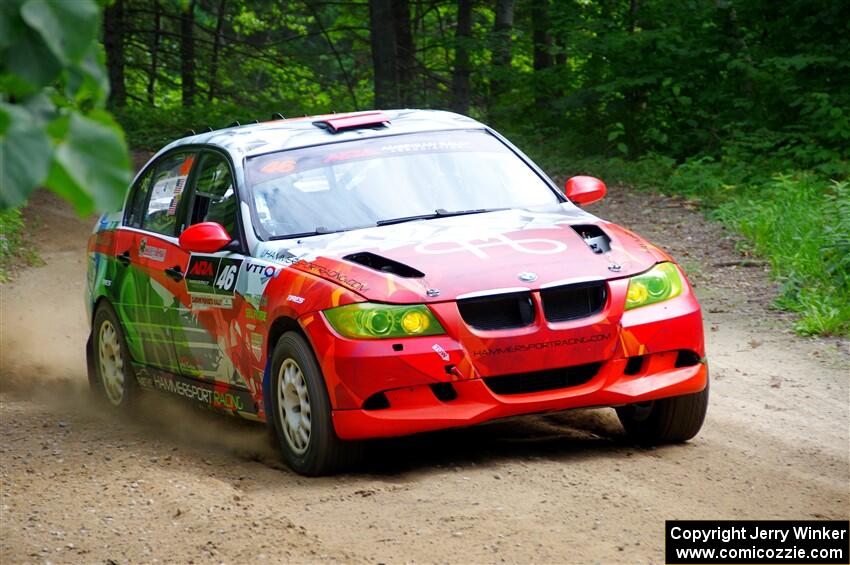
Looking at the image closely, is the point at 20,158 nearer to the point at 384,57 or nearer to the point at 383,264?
the point at 383,264

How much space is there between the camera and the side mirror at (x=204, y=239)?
22.2ft

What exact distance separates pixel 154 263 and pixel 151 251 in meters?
0.14

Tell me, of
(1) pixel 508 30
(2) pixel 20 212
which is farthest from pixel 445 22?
(2) pixel 20 212

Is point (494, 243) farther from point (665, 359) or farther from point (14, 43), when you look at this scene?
point (14, 43)

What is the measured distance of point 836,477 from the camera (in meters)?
6.07

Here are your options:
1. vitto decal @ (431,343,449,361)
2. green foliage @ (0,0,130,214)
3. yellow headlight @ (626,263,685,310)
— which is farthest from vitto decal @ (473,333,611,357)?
green foliage @ (0,0,130,214)

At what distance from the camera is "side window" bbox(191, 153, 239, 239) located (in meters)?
7.15

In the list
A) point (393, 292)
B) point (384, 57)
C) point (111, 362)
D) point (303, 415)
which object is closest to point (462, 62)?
point (384, 57)

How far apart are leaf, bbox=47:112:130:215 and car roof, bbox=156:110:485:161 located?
497 centimetres

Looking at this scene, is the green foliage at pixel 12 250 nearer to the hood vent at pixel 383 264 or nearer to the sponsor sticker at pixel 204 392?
the sponsor sticker at pixel 204 392

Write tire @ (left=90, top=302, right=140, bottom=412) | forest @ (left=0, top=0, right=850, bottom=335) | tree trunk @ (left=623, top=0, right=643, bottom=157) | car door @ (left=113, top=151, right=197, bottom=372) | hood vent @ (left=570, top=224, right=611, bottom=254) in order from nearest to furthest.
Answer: hood vent @ (left=570, top=224, right=611, bottom=254), car door @ (left=113, top=151, right=197, bottom=372), tire @ (left=90, top=302, right=140, bottom=412), forest @ (left=0, top=0, right=850, bottom=335), tree trunk @ (left=623, top=0, right=643, bottom=157)

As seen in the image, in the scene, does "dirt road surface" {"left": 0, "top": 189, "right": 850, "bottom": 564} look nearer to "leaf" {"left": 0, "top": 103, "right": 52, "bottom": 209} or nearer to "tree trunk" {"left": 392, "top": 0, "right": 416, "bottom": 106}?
"leaf" {"left": 0, "top": 103, "right": 52, "bottom": 209}

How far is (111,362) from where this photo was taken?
8.71m

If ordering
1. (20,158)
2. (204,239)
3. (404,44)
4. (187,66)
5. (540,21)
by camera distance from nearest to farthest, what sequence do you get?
(20,158)
(204,239)
(540,21)
(404,44)
(187,66)
